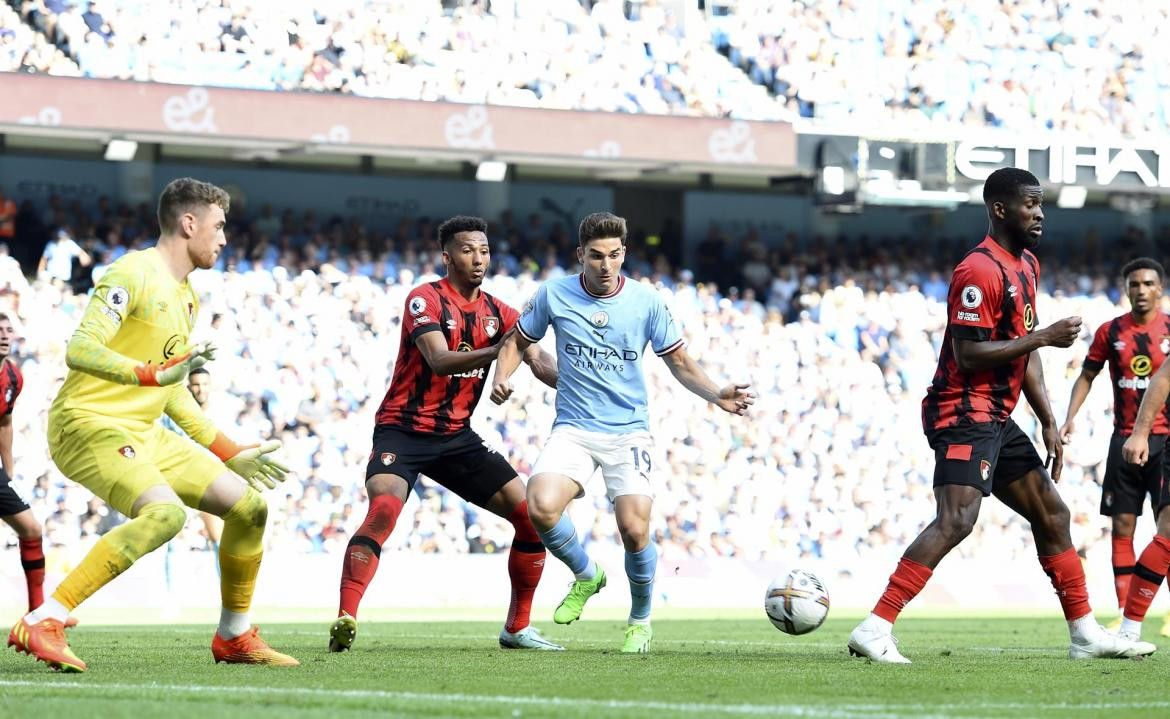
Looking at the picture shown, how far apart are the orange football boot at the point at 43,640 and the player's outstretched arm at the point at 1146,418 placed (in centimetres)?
590

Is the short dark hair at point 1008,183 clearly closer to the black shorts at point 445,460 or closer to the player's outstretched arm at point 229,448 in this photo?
the black shorts at point 445,460

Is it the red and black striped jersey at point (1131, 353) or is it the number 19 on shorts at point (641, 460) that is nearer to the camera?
the number 19 on shorts at point (641, 460)

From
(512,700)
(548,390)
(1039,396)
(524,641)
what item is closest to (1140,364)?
(1039,396)

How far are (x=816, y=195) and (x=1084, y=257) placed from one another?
287 inches

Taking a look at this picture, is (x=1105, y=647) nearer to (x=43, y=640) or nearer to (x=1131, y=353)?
(x=1131, y=353)

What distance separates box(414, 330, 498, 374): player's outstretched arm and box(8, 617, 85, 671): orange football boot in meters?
3.08

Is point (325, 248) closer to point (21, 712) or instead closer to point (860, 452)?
point (860, 452)

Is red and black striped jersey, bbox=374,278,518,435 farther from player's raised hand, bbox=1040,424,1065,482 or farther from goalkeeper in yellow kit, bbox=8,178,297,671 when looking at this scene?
player's raised hand, bbox=1040,424,1065,482

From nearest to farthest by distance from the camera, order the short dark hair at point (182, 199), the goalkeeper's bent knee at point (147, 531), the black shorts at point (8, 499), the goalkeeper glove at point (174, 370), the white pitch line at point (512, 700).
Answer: the white pitch line at point (512, 700) → the goalkeeper glove at point (174, 370) → the goalkeeper's bent knee at point (147, 531) → the short dark hair at point (182, 199) → the black shorts at point (8, 499)

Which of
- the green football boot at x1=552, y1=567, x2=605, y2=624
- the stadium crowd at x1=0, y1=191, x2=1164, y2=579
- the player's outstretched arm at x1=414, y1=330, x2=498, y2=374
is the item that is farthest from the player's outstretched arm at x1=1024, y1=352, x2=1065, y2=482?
the stadium crowd at x1=0, y1=191, x2=1164, y2=579

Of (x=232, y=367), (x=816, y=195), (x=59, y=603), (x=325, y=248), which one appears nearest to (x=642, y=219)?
(x=816, y=195)

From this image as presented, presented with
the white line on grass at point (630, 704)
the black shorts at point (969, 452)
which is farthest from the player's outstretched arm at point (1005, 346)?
the white line on grass at point (630, 704)

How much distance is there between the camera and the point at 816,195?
26609 millimetres

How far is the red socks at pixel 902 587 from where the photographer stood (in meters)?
9.26
